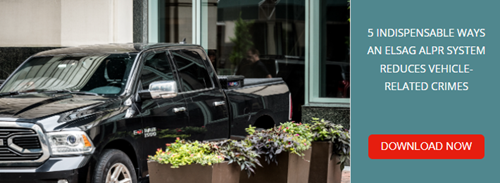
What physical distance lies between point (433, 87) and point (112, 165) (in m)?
2.91

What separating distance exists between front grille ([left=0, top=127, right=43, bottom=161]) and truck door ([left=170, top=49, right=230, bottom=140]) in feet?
6.07

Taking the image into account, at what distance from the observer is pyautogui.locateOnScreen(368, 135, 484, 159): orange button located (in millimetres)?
3039

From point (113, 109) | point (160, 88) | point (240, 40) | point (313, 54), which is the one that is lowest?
point (113, 109)

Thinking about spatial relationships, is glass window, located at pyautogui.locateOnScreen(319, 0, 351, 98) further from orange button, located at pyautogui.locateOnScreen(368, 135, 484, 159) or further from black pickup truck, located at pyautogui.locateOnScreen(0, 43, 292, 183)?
orange button, located at pyautogui.locateOnScreen(368, 135, 484, 159)

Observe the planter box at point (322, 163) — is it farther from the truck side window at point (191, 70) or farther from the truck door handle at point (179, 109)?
the truck side window at point (191, 70)

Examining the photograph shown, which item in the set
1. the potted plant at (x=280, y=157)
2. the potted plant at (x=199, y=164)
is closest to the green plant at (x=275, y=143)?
the potted plant at (x=280, y=157)

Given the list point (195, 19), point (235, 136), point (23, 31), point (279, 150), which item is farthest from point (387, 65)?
point (23, 31)

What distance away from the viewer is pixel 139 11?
11.0 m

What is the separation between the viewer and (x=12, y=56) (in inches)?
425

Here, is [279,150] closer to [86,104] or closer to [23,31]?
[86,104]

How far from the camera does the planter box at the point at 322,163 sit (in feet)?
16.1

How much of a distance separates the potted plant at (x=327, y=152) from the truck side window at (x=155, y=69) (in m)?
1.93

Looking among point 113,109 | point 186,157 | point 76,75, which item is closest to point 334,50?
point 76,75

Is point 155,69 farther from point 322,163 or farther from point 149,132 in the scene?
point 322,163
